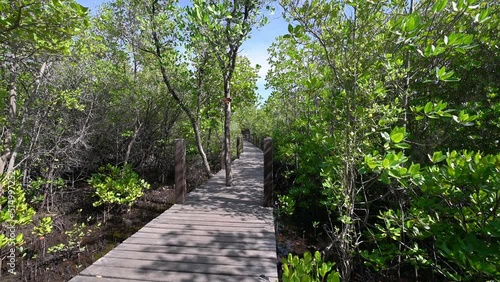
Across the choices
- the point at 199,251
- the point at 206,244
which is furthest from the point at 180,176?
the point at 199,251

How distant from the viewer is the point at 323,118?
4520 mm

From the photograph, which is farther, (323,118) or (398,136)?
(323,118)

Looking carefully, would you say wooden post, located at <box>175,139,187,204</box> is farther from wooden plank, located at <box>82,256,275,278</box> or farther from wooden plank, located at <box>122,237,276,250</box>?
wooden plank, located at <box>82,256,275,278</box>

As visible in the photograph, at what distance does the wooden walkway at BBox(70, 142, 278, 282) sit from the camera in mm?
2619

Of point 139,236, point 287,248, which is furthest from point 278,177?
point 139,236

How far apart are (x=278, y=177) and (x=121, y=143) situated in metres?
6.15

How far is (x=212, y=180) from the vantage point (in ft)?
23.8

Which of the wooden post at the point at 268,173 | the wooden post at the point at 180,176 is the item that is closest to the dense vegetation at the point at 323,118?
the wooden post at the point at 268,173

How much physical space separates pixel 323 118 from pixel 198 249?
299cm

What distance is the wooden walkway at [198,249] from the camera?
2.62m

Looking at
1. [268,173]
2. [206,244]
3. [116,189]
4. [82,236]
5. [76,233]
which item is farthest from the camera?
[116,189]

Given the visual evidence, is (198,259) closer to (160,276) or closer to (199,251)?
(199,251)

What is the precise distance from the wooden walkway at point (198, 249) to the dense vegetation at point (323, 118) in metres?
0.84

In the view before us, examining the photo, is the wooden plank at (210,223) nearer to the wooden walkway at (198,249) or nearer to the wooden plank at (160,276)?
the wooden walkway at (198,249)
